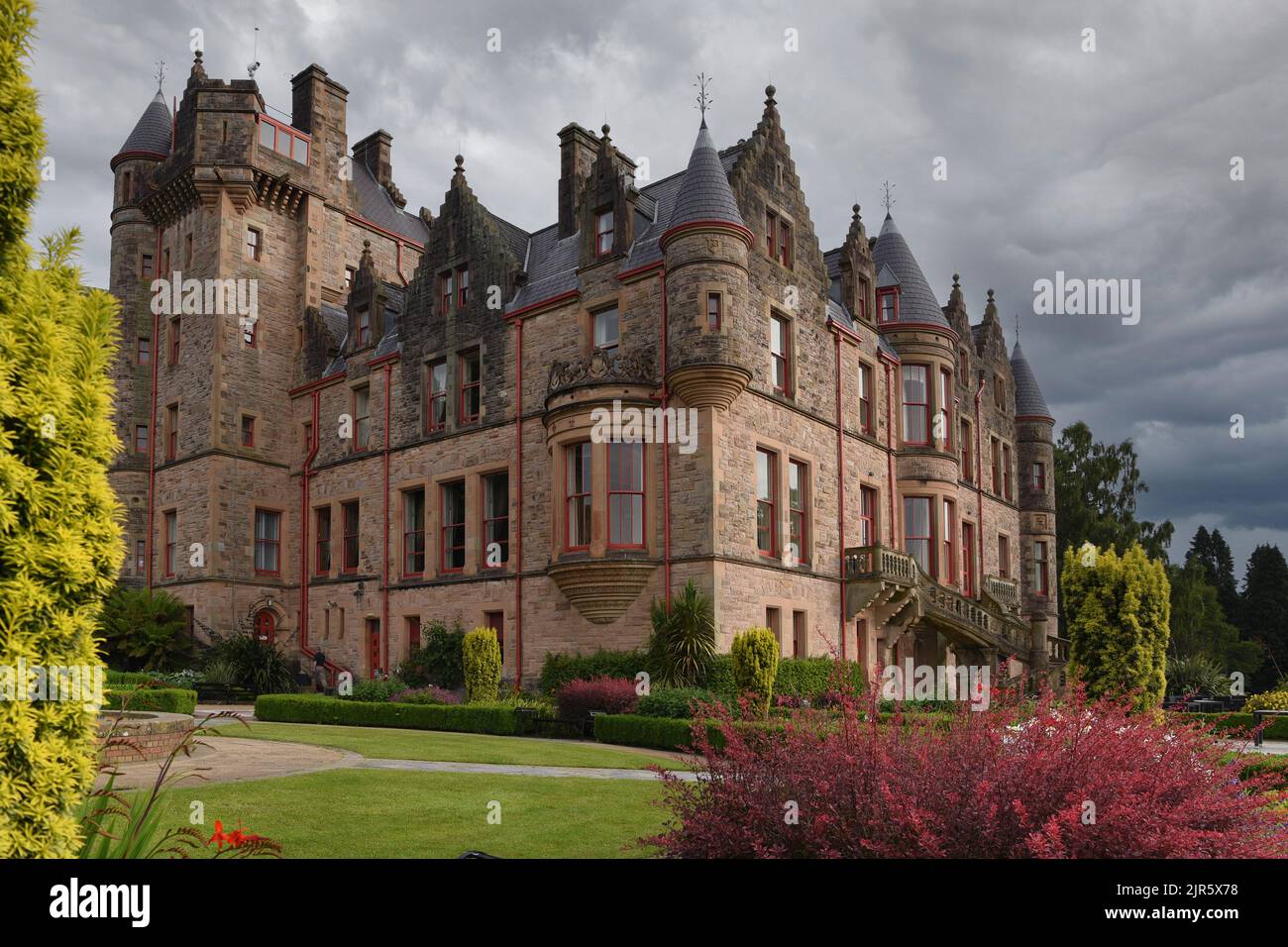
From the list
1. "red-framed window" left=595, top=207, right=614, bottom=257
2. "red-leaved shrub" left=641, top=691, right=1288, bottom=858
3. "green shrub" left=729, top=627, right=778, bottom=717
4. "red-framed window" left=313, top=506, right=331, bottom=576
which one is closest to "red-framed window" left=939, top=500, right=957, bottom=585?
"green shrub" left=729, top=627, right=778, bottom=717

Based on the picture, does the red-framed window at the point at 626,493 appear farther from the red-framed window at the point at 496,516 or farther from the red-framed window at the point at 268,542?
the red-framed window at the point at 268,542

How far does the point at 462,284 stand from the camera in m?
32.3

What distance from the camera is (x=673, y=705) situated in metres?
21.0

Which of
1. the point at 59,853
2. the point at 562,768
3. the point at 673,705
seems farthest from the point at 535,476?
the point at 59,853

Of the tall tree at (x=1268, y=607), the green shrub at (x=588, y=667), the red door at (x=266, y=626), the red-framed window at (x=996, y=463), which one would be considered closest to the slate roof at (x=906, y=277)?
the red-framed window at (x=996, y=463)

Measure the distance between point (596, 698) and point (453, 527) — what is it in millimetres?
10530

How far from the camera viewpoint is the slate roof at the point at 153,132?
41.8 meters

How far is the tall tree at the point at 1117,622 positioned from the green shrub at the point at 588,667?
9.94 m

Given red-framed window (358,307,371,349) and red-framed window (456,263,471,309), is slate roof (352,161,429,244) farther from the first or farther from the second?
red-framed window (456,263,471,309)

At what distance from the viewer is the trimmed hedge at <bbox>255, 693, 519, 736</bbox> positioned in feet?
74.0

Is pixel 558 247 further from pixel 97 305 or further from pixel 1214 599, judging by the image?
pixel 1214 599

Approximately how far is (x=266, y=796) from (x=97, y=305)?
25.9ft

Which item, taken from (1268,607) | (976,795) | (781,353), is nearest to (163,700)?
(781,353)

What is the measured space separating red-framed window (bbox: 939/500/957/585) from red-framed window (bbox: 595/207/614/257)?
46.7 ft
